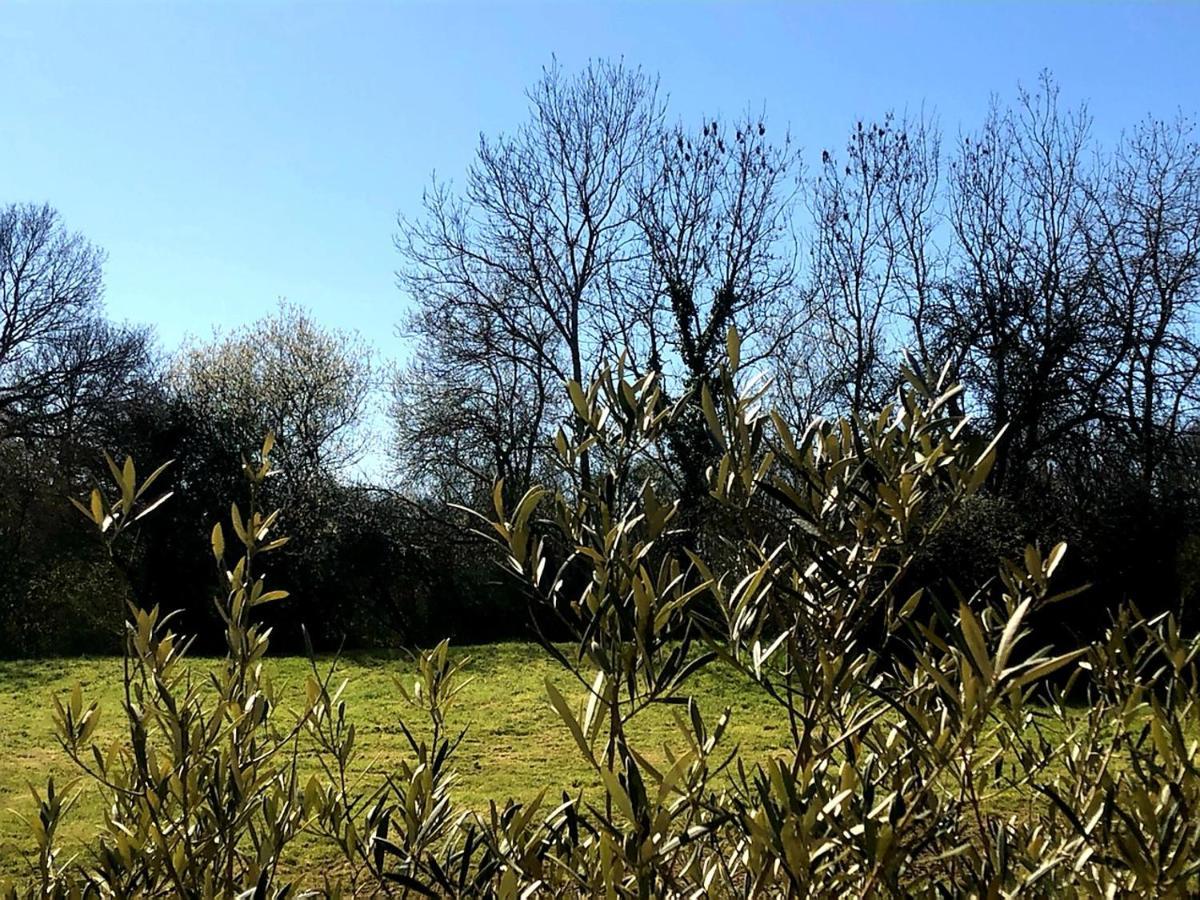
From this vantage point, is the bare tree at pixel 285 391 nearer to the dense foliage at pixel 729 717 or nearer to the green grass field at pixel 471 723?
the green grass field at pixel 471 723

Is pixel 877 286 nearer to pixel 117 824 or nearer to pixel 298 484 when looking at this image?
pixel 298 484

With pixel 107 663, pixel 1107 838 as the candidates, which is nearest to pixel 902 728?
pixel 1107 838

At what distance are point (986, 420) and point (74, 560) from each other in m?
11.7

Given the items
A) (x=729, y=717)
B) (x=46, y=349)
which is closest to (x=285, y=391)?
(x=46, y=349)

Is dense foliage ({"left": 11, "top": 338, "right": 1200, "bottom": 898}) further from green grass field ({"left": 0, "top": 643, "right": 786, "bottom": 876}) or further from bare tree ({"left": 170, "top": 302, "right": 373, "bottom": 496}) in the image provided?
bare tree ({"left": 170, "top": 302, "right": 373, "bottom": 496})

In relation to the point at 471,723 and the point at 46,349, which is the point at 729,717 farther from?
the point at 46,349

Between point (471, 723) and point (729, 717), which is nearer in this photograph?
point (729, 717)

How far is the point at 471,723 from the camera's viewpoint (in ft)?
25.0

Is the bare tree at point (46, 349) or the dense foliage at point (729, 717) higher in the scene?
the bare tree at point (46, 349)

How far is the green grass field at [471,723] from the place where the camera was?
5.79m

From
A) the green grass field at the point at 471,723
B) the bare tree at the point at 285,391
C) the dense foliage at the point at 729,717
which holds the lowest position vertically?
the green grass field at the point at 471,723

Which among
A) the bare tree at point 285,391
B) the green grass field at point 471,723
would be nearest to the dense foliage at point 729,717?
the green grass field at point 471,723

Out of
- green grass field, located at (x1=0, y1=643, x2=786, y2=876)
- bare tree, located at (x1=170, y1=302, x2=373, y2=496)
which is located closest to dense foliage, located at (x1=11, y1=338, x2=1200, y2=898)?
green grass field, located at (x1=0, y1=643, x2=786, y2=876)

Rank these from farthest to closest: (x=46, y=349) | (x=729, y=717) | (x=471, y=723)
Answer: (x=46, y=349) → (x=471, y=723) → (x=729, y=717)
